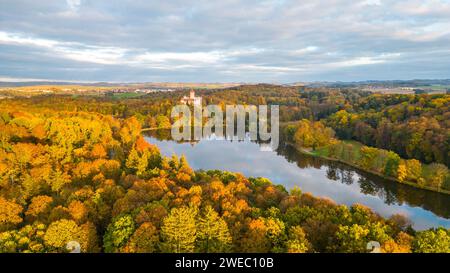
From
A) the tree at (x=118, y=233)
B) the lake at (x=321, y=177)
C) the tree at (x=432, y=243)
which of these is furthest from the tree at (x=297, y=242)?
the lake at (x=321, y=177)

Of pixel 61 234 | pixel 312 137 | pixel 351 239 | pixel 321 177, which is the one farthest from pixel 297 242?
pixel 312 137

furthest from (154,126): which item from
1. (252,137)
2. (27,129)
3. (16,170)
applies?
(16,170)

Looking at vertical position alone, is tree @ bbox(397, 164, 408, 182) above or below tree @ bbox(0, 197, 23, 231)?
below

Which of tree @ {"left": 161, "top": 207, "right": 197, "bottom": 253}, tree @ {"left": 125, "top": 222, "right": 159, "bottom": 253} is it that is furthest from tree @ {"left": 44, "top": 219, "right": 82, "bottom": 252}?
tree @ {"left": 161, "top": 207, "right": 197, "bottom": 253}

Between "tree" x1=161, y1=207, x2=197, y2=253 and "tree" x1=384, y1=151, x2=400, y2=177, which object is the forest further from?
"tree" x1=384, y1=151, x2=400, y2=177

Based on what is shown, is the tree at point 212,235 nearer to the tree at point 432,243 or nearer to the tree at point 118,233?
the tree at point 118,233
